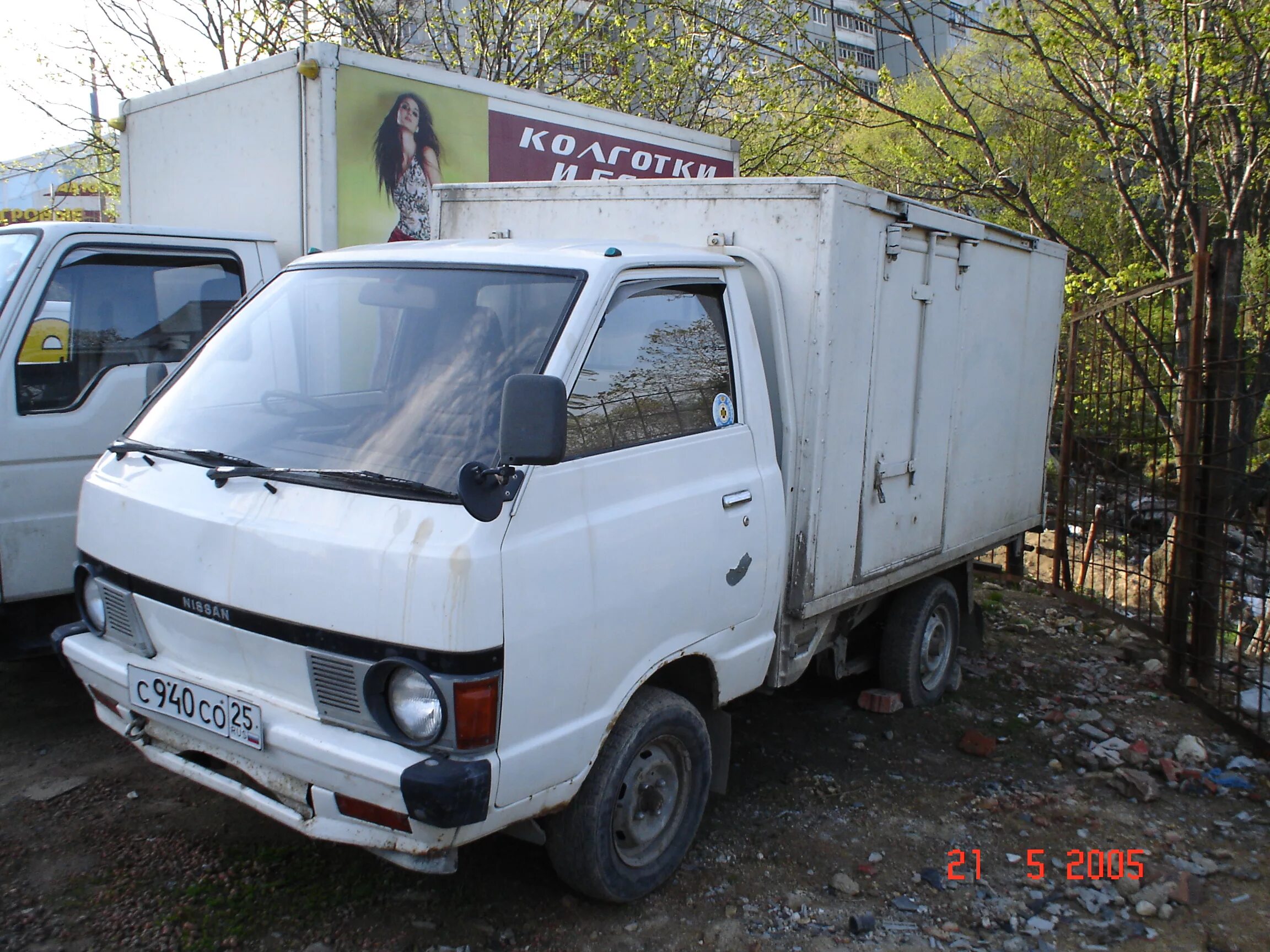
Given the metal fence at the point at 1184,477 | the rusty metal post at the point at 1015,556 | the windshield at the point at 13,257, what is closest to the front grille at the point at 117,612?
the windshield at the point at 13,257

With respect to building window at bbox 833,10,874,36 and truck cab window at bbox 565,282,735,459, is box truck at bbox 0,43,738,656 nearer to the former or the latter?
truck cab window at bbox 565,282,735,459

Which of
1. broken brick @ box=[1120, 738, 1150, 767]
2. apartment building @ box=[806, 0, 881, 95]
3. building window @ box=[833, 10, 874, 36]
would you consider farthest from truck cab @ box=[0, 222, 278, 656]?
apartment building @ box=[806, 0, 881, 95]

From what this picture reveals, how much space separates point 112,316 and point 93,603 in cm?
184

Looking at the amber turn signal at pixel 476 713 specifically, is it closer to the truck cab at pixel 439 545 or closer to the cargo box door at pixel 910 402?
the truck cab at pixel 439 545

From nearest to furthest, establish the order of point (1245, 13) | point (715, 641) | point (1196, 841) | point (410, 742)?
point (410, 742) < point (715, 641) < point (1196, 841) < point (1245, 13)

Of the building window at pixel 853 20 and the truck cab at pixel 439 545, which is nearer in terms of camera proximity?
the truck cab at pixel 439 545

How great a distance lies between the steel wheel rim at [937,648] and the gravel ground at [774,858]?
0.29 m

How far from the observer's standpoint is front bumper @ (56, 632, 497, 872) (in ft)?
8.39

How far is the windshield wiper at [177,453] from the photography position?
3109 millimetres

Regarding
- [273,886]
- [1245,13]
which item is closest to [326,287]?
[273,886]

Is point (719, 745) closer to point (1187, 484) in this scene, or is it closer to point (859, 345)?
point (859, 345)

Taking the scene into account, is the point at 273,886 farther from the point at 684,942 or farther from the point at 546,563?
the point at 546,563

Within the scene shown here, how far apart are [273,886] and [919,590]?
11.2 feet

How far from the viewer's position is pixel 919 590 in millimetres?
5312
